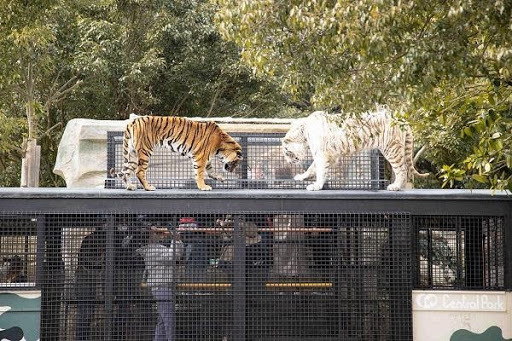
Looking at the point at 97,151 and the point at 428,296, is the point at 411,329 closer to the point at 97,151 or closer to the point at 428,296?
the point at 428,296

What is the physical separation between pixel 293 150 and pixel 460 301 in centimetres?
249

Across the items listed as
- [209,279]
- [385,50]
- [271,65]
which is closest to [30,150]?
[209,279]

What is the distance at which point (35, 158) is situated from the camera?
53.7ft

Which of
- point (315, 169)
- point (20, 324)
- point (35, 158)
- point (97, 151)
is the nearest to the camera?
point (20, 324)

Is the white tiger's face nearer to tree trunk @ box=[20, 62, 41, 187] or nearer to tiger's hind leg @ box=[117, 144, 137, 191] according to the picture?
tiger's hind leg @ box=[117, 144, 137, 191]

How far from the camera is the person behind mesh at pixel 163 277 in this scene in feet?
27.1

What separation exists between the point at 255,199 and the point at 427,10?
2.80 metres

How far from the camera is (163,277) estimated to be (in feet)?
27.1

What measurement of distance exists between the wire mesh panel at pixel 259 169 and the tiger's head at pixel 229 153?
0.18 metres

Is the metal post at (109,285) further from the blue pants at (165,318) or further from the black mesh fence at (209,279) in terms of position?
the blue pants at (165,318)

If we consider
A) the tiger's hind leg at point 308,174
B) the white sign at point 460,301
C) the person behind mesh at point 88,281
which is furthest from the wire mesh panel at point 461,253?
the person behind mesh at point 88,281

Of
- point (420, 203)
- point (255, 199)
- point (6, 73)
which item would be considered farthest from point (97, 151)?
point (420, 203)

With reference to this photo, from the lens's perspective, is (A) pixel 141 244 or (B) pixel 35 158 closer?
(A) pixel 141 244

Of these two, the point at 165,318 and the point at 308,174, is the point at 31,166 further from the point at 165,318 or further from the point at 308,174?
the point at 165,318
